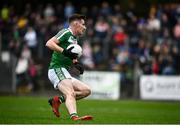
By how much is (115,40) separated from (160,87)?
359 centimetres

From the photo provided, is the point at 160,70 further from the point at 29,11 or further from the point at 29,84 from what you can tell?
the point at 29,11

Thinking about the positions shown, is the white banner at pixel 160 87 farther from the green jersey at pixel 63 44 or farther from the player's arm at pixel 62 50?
the player's arm at pixel 62 50

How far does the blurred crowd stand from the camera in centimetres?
3062

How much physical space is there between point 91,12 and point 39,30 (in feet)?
9.73

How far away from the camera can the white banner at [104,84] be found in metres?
30.0

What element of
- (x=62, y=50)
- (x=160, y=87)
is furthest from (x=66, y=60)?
(x=160, y=87)

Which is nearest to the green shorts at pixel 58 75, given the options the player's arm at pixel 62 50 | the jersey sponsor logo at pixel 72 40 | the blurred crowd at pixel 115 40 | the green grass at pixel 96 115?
the player's arm at pixel 62 50

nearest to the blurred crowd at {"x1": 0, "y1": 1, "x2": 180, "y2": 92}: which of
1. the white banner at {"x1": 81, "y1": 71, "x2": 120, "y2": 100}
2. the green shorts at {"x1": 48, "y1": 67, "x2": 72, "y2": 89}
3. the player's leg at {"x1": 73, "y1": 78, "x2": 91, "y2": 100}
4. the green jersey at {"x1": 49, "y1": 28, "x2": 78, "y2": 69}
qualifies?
the white banner at {"x1": 81, "y1": 71, "x2": 120, "y2": 100}

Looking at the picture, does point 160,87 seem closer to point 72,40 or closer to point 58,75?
point 72,40

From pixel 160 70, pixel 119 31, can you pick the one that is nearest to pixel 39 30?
pixel 119 31

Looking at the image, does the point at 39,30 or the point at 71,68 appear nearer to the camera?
the point at 71,68

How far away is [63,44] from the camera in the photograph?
52.4ft

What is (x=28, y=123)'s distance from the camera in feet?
47.7

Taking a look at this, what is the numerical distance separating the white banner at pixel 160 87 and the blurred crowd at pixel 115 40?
811 mm
